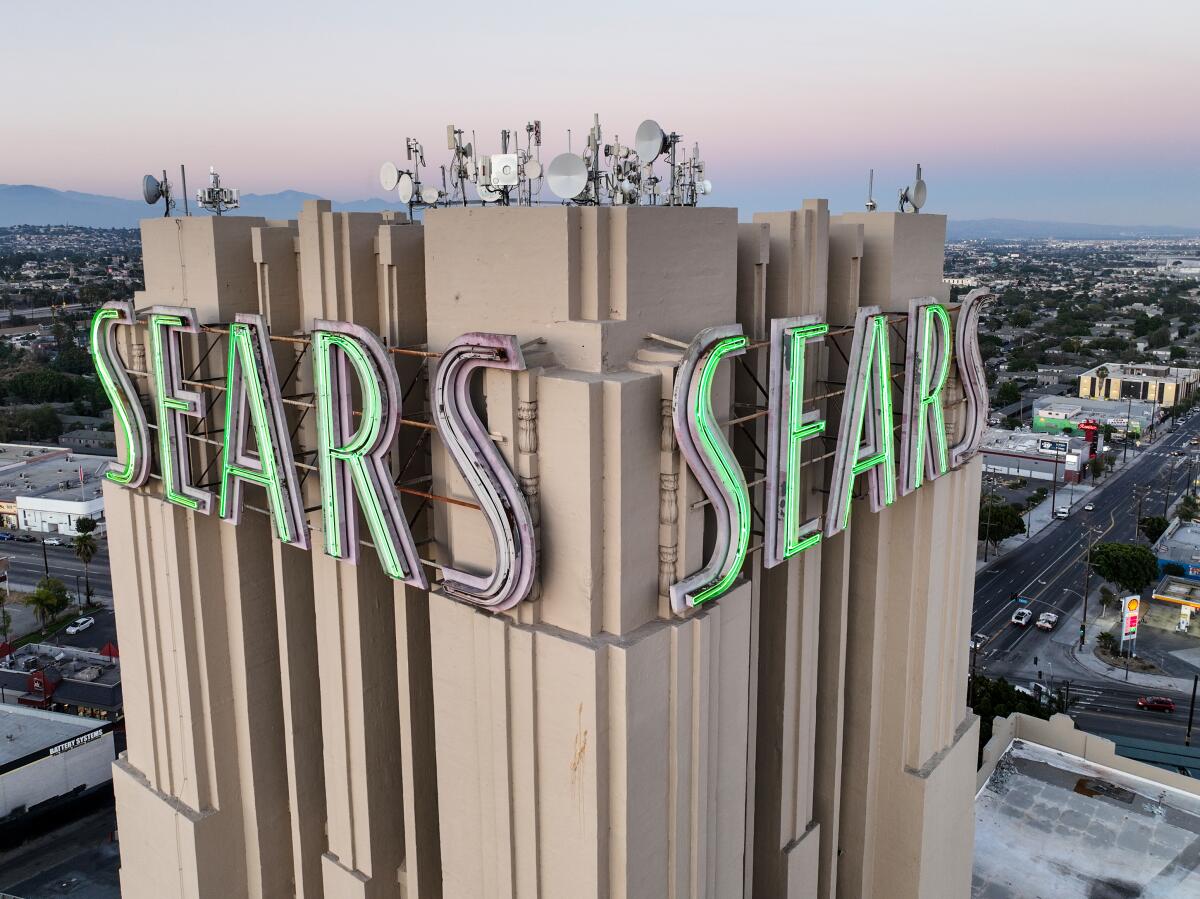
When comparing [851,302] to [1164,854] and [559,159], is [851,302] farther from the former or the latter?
[1164,854]

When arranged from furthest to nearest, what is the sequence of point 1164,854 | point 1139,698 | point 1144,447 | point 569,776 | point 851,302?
1. point 1144,447
2. point 1139,698
3. point 1164,854
4. point 851,302
5. point 569,776

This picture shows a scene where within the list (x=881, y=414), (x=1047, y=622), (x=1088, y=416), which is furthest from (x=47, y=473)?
(x=1088, y=416)

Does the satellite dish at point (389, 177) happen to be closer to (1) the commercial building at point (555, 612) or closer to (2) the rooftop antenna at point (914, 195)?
(1) the commercial building at point (555, 612)

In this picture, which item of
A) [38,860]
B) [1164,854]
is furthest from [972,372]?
[38,860]

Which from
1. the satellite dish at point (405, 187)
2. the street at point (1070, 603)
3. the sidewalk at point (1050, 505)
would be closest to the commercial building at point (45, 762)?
the satellite dish at point (405, 187)

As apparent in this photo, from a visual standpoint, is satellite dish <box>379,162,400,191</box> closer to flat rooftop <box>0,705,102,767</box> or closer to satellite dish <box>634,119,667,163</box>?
satellite dish <box>634,119,667,163</box>

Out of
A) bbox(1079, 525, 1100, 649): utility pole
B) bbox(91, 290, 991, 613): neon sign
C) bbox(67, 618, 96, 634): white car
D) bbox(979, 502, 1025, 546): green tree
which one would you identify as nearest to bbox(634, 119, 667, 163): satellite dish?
bbox(91, 290, 991, 613): neon sign
